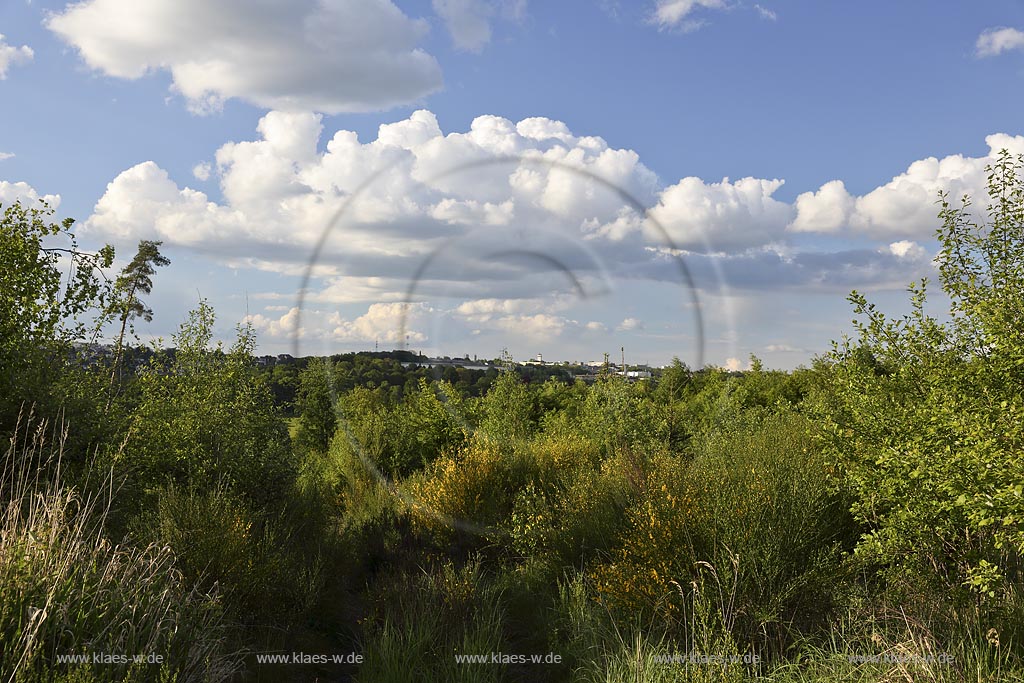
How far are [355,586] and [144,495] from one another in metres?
3.54

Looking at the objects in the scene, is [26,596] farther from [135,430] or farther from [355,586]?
[355,586]

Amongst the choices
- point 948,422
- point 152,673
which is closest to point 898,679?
point 948,422

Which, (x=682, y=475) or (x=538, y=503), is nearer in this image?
(x=682, y=475)

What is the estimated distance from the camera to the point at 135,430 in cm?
911
